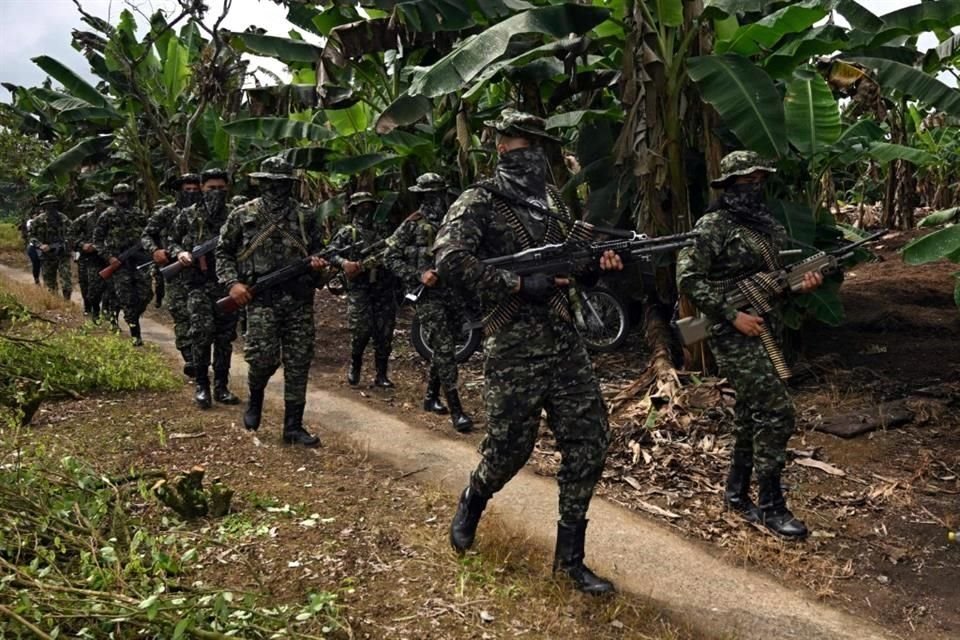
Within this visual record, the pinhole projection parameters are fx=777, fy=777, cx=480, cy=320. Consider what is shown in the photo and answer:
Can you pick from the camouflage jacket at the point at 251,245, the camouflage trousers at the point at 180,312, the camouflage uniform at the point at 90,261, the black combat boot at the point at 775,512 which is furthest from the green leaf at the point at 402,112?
the camouflage uniform at the point at 90,261

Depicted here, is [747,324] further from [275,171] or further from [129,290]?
[129,290]

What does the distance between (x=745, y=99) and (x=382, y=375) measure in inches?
180

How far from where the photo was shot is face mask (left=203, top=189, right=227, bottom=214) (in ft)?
24.6

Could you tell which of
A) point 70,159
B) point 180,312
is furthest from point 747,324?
point 70,159

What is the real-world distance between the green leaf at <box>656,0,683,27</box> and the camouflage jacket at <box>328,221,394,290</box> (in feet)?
11.3

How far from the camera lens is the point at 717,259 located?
460 centimetres

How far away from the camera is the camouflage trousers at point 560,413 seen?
3650mm

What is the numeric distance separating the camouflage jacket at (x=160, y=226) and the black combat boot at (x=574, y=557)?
6205mm

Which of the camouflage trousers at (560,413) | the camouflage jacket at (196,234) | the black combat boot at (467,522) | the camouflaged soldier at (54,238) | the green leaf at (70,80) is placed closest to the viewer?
the camouflage trousers at (560,413)

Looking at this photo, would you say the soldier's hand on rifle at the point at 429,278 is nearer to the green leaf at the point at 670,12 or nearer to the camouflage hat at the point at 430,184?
the camouflage hat at the point at 430,184

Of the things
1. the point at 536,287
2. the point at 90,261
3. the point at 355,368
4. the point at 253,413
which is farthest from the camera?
the point at 90,261

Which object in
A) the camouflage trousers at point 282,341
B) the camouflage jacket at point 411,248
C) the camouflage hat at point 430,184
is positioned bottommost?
the camouflage trousers at point 282,341

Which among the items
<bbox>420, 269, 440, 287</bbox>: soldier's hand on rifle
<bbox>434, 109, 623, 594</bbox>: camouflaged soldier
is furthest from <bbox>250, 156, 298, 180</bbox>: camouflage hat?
<bbox>434, 109, 623, 594</bbox>: camouflaged soldier

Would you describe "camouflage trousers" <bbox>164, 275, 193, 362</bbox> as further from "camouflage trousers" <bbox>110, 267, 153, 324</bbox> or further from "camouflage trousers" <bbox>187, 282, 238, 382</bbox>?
"camouflage trousers" <bbox>110, 267, 153, 324</bbox>
